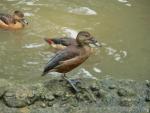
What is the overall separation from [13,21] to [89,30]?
1.97 meters

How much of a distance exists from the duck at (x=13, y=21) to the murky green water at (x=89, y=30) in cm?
21

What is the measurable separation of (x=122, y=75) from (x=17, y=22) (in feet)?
12.4

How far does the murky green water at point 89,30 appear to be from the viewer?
958 cm

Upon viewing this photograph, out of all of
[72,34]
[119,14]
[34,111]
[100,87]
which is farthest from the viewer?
[119,14]

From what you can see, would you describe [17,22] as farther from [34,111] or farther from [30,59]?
[34,111]

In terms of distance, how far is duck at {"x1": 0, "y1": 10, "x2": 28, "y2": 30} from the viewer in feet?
39.3

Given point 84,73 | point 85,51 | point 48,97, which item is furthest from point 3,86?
point 84,73

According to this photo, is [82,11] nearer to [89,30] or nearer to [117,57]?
[89,30]

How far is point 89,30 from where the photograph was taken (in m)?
11.7

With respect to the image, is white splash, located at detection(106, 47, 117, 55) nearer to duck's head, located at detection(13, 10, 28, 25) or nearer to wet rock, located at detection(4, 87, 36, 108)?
duck's head, located at detection(13, 10, 28, 25)

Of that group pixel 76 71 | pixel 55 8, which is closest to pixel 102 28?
pixel 55 8

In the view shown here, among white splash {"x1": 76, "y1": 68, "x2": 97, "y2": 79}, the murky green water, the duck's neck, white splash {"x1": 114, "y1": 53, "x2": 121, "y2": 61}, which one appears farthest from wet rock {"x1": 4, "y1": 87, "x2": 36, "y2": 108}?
white splash {"x1": 114, "y1": 53, "x2": 121, "y2": 61}

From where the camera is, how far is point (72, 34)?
11586mm

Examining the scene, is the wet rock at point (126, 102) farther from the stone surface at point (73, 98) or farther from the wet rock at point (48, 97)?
the wet rock at point (48, 97)
